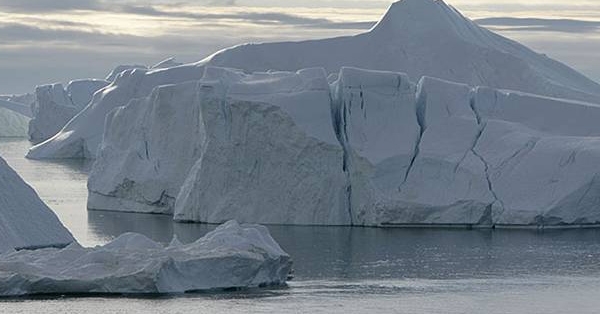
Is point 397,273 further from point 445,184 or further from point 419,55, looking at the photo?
point 419,55

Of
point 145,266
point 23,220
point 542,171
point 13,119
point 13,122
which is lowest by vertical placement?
point 13,122

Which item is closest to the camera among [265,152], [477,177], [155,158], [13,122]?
[477,177]

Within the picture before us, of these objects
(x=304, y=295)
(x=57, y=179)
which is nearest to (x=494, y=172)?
(x=304, y=295)

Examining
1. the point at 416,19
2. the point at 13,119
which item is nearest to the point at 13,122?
the point at 13,119

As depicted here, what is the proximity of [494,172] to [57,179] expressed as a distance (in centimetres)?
1768

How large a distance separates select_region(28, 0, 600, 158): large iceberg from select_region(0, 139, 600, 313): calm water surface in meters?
9.25

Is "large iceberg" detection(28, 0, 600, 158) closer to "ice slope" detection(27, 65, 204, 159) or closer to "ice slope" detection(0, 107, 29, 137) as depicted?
"ice slope" detection(27, 65, 204, 159)

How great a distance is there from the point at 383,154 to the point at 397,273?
212 inches

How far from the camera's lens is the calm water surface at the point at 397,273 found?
1577 centimetres

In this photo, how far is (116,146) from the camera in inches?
1144

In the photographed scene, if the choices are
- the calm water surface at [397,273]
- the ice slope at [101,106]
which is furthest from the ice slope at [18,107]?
the calm water surface at [397,273]

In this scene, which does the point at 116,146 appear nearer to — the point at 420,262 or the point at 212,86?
the point at 212,86

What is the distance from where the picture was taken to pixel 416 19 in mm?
37281

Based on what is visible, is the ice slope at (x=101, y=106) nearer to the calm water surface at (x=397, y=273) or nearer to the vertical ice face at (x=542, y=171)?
the calm water surface at (x=397, y=273)
